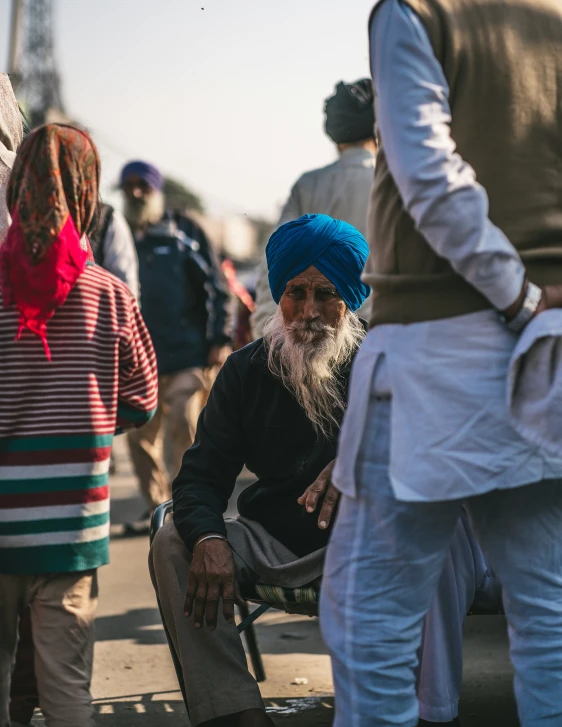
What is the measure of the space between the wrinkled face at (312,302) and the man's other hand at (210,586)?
0.72 metres

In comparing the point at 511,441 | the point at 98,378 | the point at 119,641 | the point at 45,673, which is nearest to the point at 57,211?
the point at 98,378

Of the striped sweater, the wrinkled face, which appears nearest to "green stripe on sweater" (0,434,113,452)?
the striped sweater

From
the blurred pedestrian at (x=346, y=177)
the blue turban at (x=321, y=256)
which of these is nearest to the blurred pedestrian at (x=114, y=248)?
the blurred pedestrian at (x=346, y=177)

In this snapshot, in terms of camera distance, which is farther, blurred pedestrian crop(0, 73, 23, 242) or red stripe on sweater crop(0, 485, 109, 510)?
blurred pedestrian crop(0, 73, 23, 242)

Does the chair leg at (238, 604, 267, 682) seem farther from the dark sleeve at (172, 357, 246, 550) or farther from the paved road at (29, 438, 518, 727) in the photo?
the dark sleeve at (172, 357, 246, 550)

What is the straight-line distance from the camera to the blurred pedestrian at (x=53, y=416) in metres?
2.94

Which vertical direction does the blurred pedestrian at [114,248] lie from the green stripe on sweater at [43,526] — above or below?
above

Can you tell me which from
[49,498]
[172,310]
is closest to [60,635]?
[49,498]

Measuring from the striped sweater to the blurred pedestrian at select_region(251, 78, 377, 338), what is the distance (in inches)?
77.7

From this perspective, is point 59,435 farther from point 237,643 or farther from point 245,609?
point 245,609

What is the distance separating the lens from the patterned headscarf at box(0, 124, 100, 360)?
9.62 feet

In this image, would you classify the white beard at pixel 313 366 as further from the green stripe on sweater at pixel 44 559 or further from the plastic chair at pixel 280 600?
the green stripe on sweater at pixel 44 559

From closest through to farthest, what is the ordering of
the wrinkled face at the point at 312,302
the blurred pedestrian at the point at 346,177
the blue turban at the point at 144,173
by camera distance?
the wrinkled face at the point at 312,302 < the blurred pedestrian at the point at 346,177 < the blue turban at the point at 144,173

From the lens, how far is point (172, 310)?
7039 mm
